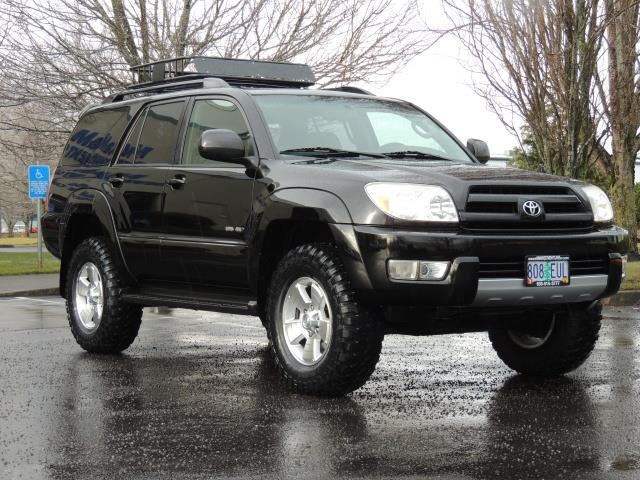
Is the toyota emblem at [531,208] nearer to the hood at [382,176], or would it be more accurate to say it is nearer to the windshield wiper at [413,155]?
the hood at [382,176]

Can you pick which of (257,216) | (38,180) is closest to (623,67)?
(257,216)

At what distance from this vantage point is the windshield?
7.46 meters

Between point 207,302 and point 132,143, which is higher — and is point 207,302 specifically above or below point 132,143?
below

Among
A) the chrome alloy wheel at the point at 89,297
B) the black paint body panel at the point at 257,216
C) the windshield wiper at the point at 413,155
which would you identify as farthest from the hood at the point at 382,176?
the chrome alloy wheel at the point at 89,297

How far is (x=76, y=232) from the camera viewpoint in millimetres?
9367

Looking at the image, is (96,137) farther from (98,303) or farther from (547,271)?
(547,271)

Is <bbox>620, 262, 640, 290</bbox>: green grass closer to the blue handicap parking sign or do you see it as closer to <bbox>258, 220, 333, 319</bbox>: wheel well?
<bbox>258, 220, 333, 319</bbox>: wheel well

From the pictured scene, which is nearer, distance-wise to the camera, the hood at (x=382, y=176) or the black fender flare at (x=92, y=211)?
the hood at (x=382, y=176)

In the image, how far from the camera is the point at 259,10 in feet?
68.1

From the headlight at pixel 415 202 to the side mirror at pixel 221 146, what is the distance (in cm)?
114

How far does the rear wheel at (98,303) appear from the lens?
864 cm

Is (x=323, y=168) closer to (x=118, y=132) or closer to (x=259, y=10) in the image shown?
(x=118, y=132)

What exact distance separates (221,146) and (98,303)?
8.07ft

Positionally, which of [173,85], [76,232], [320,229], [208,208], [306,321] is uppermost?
[173,85]
